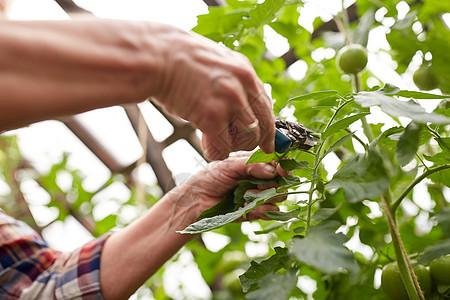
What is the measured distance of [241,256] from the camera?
1.37 meters

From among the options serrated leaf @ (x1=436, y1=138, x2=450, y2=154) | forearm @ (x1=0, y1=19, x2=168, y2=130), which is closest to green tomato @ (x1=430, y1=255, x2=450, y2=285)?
serrated leaf @ (x1=436, y1=138, x2=450, y2=154)

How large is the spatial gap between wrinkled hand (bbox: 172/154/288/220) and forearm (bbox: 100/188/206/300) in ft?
0.26

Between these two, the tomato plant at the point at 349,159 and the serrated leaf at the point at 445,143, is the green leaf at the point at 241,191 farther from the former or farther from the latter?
the serrated leaf at the point at 445,143

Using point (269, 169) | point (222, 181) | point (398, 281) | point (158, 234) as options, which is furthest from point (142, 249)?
point (398, 281)

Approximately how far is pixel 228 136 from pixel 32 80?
0.21 metres

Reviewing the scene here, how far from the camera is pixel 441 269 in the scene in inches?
26.6

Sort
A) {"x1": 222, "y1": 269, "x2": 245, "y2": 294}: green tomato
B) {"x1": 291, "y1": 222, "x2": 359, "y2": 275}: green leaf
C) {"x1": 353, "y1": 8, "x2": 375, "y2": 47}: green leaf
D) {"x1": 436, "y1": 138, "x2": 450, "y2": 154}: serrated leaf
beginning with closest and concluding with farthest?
{"x1": 291, "y1": 222, "x2": 359, "y2": 275}: green leaf, {"x1": 436, "y1": 138, "x2": 450, "y2": 154}: serrated leaf, {"x1": 353, "y1": 8, "x2": 375, "y2": 47}: green leaf, {"x1": 222, "y1": 269, "x2": 245, "y2": 294}: green tomato

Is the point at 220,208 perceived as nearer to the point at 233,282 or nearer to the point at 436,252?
the point at 436,252

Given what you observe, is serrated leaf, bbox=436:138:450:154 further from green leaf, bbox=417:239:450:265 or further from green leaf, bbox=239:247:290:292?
green leaf, bbox=239:247:290:292

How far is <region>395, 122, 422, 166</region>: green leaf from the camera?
1.61 ft

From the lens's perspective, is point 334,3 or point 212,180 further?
point 334,3

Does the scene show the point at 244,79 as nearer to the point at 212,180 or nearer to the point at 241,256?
the point at 212,180

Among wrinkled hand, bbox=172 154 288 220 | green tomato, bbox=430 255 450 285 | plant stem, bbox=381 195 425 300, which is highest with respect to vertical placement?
wrinkled hand, bbox=172 154 288 220

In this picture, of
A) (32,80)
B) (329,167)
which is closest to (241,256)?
(329,167)
